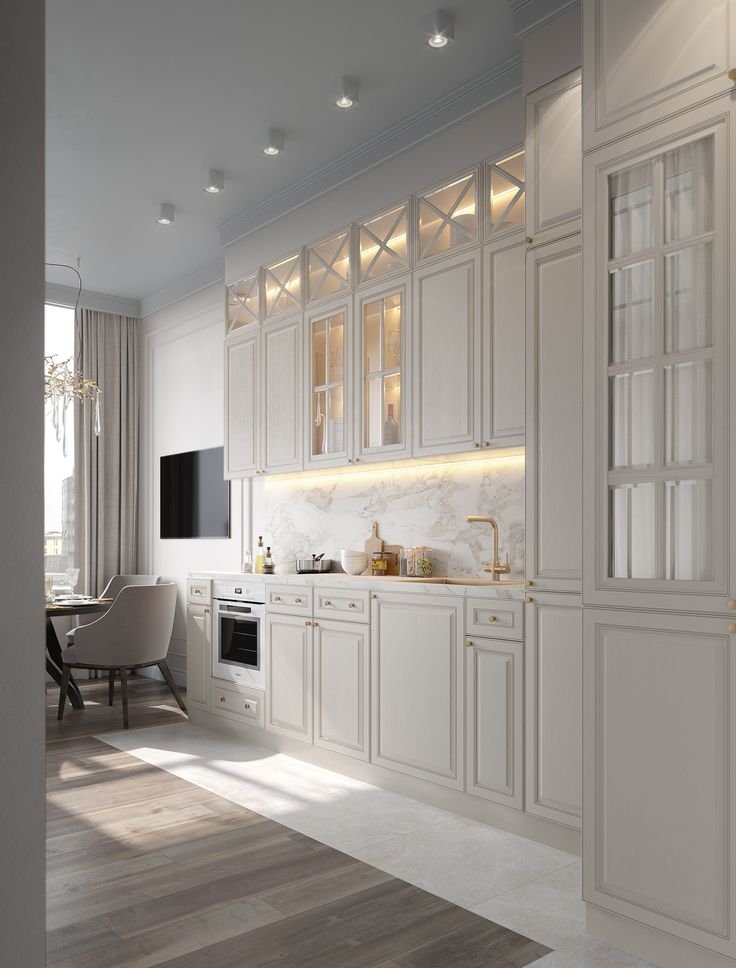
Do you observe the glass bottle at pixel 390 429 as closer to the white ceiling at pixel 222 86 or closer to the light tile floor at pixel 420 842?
the white ceiling at pixel 222 86

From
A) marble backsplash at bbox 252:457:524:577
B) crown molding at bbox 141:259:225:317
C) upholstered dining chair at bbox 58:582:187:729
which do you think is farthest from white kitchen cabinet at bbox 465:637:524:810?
crown molding at bbox 141:259:225:317

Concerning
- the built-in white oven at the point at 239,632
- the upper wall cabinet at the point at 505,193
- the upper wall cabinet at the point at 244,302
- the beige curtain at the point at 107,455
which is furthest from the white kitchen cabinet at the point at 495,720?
the beige curtain at the point at 107,455

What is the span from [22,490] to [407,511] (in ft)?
9.93

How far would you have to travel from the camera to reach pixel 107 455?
720 cm

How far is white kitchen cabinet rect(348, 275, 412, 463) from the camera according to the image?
13.4ft

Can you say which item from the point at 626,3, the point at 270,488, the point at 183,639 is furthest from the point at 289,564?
the point at 626,3

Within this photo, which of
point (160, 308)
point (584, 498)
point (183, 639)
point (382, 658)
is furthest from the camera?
point (160, 308)

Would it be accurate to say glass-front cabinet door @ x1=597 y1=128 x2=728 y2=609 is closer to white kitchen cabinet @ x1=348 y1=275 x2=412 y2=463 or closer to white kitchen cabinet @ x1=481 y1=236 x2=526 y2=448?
white kitchen cabinet @ x1=481 y1=236 x2=526 y2=448

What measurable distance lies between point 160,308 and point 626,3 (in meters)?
5.36

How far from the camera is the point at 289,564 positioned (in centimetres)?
509

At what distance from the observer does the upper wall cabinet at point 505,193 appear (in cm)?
354

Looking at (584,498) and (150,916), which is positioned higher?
(584,498)

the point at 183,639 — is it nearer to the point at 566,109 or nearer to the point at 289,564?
the point at 289,564

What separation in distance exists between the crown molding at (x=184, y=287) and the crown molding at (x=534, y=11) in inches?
133
